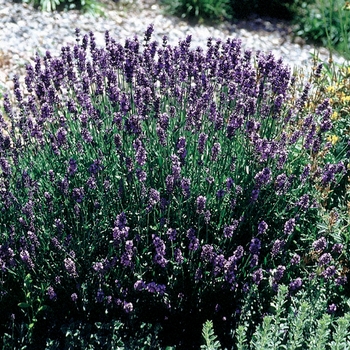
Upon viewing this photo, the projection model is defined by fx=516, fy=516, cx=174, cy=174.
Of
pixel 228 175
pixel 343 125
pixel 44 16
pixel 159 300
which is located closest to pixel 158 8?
pixel 44 16

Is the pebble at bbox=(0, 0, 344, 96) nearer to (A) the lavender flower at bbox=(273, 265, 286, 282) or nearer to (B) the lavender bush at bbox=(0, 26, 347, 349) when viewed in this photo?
(B) the lavender bush at bbox=(0, 26, 347, 349)

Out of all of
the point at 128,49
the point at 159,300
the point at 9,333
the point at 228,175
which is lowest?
the point at 9,333

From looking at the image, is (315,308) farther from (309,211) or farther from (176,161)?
(176,161)

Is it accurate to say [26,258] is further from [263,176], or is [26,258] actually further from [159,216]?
[263,176]

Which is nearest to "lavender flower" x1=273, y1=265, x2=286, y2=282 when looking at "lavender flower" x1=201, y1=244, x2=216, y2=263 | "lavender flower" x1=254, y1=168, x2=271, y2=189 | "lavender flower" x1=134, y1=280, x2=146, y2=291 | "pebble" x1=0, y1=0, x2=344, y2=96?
"lavender flower" x1=201, y1=244, x2=216, y2=263

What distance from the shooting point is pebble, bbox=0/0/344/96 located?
6328 millimetres

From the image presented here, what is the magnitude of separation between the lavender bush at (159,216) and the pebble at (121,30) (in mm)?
3081

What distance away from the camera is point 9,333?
2879mm

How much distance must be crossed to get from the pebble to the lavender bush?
3081 millimetres

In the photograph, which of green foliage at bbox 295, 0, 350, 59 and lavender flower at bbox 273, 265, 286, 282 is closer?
lavender flower at bbox 273, 265, 286, 282

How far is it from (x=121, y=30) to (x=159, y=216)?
4.79m

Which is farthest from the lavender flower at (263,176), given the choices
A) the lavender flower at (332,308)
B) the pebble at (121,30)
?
the pebble at (121,30)

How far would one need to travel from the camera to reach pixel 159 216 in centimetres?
290

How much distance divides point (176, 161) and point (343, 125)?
1.74m
